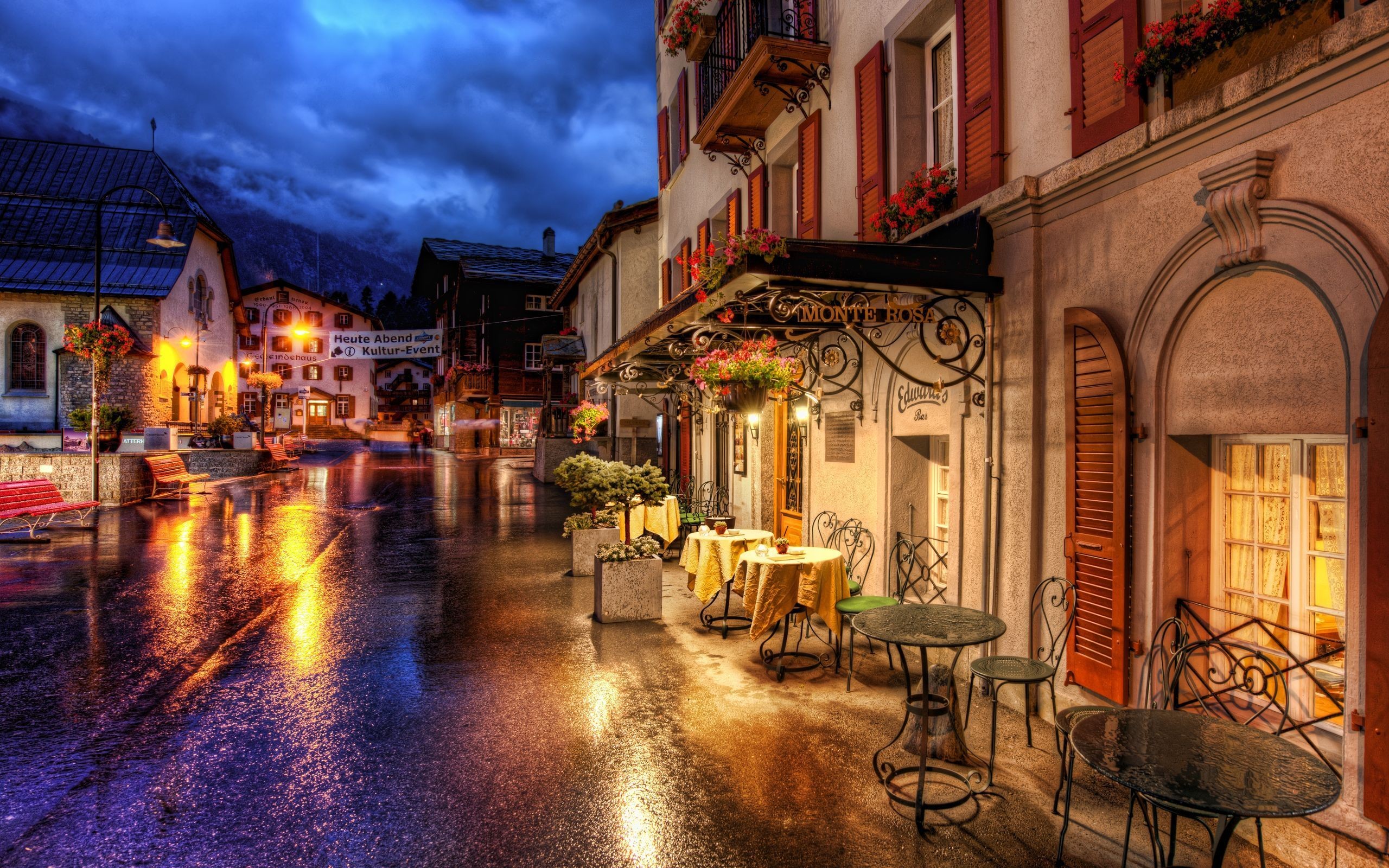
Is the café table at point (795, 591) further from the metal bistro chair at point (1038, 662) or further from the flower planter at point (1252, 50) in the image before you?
the flower planter at point (1252, 50)

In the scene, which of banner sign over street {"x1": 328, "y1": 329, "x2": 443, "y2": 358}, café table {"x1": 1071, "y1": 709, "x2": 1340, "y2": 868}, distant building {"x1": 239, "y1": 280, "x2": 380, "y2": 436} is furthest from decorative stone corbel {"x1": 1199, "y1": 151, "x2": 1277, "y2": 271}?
distant building {"x1": 239, "y1": 280, "x2": 380, "y2": 436}

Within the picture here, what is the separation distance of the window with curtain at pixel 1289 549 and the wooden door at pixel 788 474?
557cm

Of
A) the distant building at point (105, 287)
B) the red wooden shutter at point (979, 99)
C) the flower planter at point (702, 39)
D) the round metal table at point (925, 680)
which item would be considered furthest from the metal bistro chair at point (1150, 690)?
the distant building at point (105, 287)

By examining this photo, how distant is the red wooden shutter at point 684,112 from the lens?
1441 cm

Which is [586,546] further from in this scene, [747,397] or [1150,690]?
[1150,690]

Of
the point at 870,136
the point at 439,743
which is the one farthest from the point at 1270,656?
the point at 870,136

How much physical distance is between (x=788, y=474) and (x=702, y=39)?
6.96m

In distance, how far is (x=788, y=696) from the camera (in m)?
5.68

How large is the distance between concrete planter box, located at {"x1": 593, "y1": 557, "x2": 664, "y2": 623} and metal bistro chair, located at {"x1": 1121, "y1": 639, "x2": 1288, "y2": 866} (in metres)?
4.78

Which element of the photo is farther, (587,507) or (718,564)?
(587,507)

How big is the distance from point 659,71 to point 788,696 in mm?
15410

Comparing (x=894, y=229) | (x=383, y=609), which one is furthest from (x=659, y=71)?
(x=383, y=609)

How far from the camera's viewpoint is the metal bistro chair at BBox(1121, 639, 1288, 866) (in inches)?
143

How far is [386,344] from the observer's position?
25.5m
